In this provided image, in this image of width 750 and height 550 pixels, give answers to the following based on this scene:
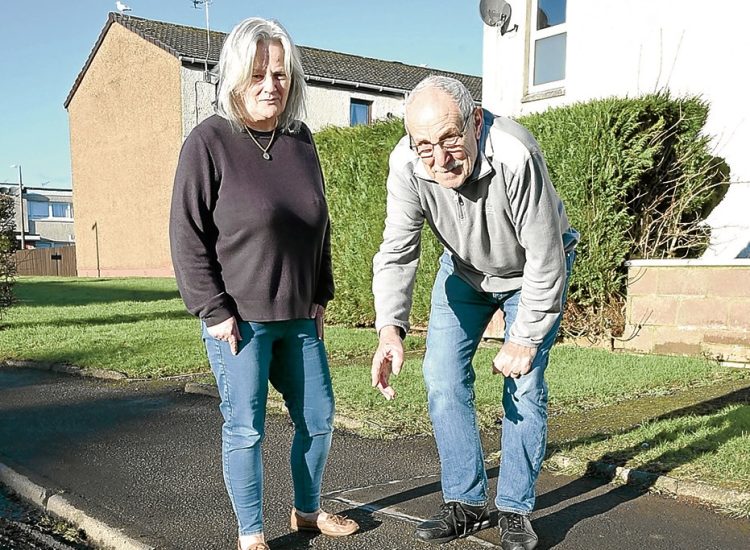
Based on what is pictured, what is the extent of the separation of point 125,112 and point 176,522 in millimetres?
28719

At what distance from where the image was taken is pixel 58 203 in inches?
2648

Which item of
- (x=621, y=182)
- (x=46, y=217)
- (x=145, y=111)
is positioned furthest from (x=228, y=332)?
(x=46, y=217)

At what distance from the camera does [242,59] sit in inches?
107

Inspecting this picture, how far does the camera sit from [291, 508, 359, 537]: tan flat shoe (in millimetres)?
3162

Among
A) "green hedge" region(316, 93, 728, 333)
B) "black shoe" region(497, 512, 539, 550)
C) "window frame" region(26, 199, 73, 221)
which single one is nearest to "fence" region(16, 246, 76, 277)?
"window frame" region(26, 199, 73, 221)

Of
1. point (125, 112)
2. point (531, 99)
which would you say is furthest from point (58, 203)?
point (531, 99)

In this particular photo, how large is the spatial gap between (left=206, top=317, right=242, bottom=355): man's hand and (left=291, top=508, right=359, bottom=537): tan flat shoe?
3.03ft

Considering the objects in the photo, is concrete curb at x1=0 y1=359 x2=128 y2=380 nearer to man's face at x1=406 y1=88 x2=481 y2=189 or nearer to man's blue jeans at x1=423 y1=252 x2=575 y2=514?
man's blue jeans at x1=423 y1=252 x2=575 y2=514

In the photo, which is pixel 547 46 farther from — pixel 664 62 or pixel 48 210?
pixel 48 210

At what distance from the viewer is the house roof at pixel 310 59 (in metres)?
26.9

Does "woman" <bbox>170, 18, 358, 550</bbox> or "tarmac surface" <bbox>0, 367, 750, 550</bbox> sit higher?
"woman" <bbox>170, 18, 358, 550</bbox>

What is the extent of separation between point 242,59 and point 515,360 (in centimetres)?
152

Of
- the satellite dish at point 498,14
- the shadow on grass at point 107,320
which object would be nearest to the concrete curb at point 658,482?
the shadow on grass at point 107,320

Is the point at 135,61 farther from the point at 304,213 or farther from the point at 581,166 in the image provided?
the point at 304,213
